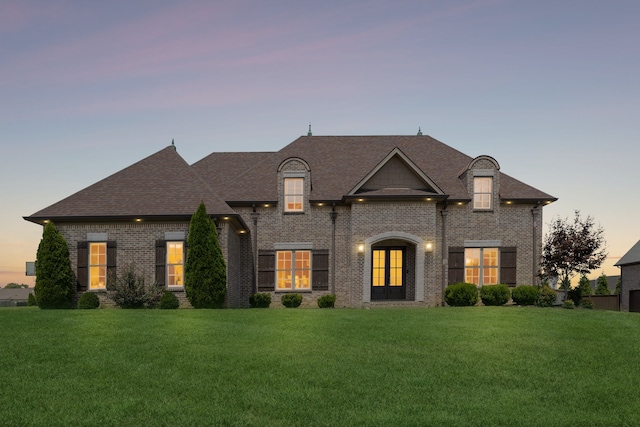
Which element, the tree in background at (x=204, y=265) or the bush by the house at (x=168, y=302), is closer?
the tree in background at (x=204, y=265)

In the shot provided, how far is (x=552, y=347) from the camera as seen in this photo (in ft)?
39.7

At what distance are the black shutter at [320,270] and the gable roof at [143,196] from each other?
4.92 m

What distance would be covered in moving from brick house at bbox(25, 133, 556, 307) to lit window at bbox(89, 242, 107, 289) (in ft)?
0.13

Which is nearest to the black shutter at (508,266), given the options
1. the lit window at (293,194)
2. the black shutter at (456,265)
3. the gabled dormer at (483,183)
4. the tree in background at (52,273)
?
the black shutter at (456,265)

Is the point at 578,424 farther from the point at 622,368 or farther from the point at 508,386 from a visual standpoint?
the point at 622,368

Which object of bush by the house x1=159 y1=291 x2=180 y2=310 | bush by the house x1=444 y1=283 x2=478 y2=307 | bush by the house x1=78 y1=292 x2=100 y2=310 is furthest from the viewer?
bush by the house x1=444 y1=283 x2=478 y2=307

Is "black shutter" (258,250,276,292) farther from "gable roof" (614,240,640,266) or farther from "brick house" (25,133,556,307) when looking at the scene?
"gable roof" (614,240,640,266)

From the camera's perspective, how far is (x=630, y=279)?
110ft

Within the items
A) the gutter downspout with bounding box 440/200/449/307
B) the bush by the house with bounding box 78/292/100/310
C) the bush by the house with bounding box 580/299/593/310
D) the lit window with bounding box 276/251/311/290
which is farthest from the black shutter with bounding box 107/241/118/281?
the bush by the house with bounding box 580/299/593/310

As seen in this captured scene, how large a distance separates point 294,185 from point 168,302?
7.57 metres

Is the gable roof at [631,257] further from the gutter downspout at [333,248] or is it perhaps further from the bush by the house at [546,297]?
the gutter downspout at [333,248]

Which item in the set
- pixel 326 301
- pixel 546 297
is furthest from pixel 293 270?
pixel 546 297

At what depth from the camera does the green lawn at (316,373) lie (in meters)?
7.85

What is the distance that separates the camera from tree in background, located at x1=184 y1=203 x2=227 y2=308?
21.3 meters
